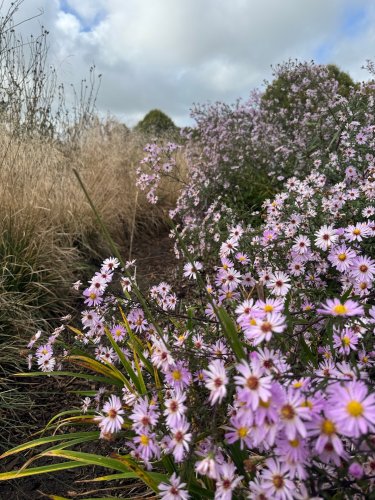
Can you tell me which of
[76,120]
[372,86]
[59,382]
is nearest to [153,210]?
[76,120]

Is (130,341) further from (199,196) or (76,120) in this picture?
(76,120)

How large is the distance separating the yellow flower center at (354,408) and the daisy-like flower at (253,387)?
0.45 feet

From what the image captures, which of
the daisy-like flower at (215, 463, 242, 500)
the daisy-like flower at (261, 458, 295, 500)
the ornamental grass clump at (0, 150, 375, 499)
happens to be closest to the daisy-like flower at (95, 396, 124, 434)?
the ornamental grass clump at (0, 150, 375, 499)

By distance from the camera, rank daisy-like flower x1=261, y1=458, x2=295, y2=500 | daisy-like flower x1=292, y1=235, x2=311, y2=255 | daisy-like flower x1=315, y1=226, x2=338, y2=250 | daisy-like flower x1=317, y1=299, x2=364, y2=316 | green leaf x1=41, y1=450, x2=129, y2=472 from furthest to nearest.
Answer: daisy-like flower x1=292, y1=235, x2=311, y2=255 → daisy-like flower x1=315, y1=226, x2=338, y2=250 → green leaf x1=41, y1=450, x2=129, y2=472 → daisy-like flower x1=317, y1=299, x2=364, y2=316 → daisy-like flower x1=261, y1=458, x2=295, y2=500

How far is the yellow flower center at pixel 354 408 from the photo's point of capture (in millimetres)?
759

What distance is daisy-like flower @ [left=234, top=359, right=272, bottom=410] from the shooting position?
2.61 feet

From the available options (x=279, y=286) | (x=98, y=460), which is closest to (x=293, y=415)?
(x=279, y=286)

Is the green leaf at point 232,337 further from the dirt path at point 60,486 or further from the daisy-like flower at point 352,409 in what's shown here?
the dirt path at point 60,486

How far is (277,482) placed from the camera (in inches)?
34.7

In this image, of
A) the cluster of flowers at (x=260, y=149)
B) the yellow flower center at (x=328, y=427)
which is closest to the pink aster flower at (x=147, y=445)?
the yellow flower center at (x=328, y=427)

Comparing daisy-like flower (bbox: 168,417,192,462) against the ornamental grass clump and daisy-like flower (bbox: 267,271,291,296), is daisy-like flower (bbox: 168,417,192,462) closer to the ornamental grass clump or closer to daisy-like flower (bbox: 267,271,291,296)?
the ornamental grass clump

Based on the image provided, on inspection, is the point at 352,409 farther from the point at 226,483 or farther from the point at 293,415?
the point at 226,483

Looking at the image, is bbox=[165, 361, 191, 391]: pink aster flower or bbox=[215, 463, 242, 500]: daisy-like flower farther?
bbox=[165, 361, 191, 391]: pink aster flower

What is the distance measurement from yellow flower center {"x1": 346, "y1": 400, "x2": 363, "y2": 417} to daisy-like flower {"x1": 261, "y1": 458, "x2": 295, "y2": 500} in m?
0.19
